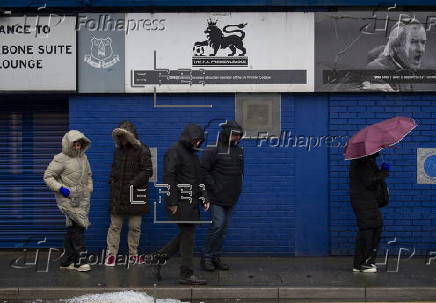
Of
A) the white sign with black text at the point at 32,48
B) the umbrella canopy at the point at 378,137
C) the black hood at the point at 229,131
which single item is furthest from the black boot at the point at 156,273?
the white sign with black text at the point at 32,48

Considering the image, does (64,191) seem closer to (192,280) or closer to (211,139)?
(192,280)

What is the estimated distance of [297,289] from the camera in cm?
772

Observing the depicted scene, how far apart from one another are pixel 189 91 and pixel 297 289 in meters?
3.31

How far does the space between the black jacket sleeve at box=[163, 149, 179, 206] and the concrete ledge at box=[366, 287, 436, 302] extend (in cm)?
244

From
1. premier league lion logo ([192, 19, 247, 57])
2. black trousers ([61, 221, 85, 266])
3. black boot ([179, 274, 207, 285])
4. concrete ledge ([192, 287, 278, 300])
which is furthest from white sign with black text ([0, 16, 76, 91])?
concrete ledge ([192, 287, 278, 300])

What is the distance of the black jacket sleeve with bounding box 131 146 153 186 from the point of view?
8.79 meters

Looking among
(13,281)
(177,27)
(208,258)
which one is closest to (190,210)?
(208,258)

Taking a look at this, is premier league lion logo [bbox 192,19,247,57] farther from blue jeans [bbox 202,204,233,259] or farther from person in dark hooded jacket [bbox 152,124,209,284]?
blue jeans [bbox 202,204,233,259]

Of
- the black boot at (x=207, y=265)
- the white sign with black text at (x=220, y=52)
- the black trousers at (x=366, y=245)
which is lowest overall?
the black boot at (x=207, y=265)

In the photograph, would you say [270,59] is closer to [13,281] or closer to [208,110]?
[208,110]

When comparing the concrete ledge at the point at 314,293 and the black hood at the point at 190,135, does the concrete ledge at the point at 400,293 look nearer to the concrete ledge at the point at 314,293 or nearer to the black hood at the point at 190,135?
the concrete ledge at the point at 314,293

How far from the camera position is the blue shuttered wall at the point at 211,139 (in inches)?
379

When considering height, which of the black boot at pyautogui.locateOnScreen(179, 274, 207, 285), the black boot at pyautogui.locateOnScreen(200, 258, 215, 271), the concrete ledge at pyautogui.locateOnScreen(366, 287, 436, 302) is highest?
the black boot at pyautogui.locateOnScreen(200, 258, 215, 271)

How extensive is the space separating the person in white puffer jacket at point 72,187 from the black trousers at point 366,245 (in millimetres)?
3434
